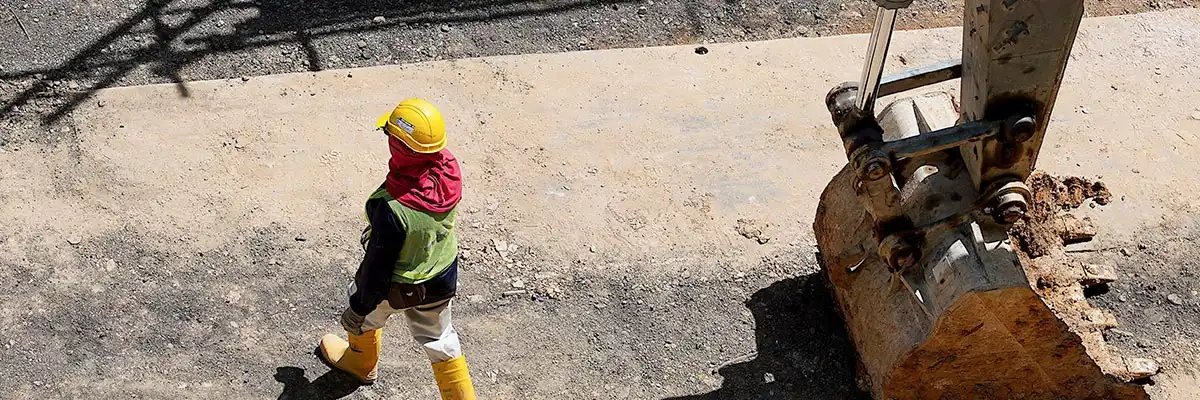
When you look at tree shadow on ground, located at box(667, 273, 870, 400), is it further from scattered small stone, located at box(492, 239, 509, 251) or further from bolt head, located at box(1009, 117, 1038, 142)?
bolt head, located at box(1009, 117, 1038, 142)

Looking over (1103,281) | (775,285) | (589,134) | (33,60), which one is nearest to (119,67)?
(33,60)

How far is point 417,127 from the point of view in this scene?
4.14 metres

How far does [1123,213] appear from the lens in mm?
6191

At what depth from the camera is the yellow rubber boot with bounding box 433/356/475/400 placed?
15.8ft

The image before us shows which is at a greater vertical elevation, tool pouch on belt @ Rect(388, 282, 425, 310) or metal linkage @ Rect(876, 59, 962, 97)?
metal linkage @ Rect(876, 59, 962, 97)

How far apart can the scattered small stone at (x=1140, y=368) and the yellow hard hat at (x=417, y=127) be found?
297cm

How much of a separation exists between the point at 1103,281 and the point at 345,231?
3548mm

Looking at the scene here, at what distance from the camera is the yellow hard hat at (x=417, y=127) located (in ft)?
13.6

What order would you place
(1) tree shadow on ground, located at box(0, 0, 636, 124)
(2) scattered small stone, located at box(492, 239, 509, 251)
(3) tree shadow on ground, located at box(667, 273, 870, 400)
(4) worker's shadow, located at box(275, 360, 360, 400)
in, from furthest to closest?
(1) tree shadow on ground, located at box(0, 0, 636, 124) → (2) scattered small stone, located at box(492, 239, 509, 251) → (3) tree shadow on ground, located at box(667, 273, 870, 400) → (4) worker's shadow, located at box(275, 360, 360, 400)

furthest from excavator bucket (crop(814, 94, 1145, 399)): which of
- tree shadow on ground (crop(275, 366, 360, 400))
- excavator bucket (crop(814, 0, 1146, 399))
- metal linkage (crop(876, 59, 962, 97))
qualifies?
tree shadow on ground (crop(275, 366, 360, 400))

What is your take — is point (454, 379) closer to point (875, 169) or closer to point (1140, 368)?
point (875, 169)

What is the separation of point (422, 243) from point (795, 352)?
1.98 m

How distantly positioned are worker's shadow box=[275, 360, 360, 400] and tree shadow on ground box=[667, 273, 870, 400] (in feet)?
4.84

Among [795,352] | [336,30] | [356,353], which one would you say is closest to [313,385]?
[356,353]
